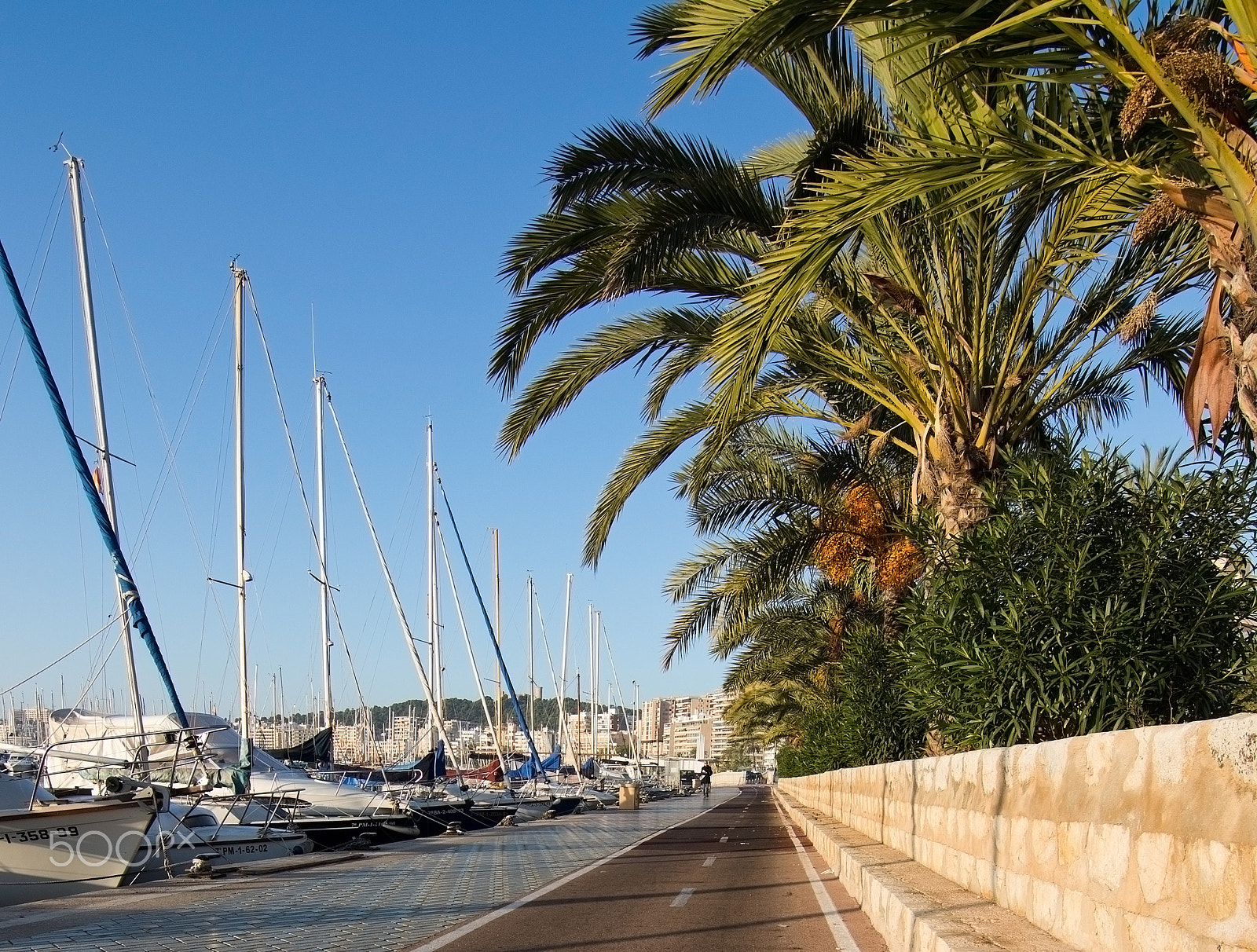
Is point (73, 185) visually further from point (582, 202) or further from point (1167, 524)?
point (1167, 524)

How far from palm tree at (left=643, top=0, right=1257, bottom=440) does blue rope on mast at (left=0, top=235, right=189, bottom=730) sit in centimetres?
1604

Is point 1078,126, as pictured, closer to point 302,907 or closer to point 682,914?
point 682,914

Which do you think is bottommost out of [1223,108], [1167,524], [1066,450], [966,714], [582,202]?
[966,714]

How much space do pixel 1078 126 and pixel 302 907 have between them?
10293mm

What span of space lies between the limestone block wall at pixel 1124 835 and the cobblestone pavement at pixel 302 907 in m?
4.55

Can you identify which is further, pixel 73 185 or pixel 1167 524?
pixel 73 185

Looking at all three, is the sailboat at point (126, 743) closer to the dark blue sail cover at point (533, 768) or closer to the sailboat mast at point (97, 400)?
the sailboat mast at point (97, 400)

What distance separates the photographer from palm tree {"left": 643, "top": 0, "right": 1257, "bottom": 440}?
6879 mm

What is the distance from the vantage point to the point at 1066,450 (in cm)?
1052

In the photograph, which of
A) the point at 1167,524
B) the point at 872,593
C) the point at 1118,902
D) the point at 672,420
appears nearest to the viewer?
the point at 1118,902

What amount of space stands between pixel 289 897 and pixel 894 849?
269 inches

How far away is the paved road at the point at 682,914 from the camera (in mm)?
9422

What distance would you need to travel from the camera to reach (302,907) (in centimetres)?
1241

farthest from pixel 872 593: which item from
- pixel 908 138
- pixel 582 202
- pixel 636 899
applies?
pixel 908 138
